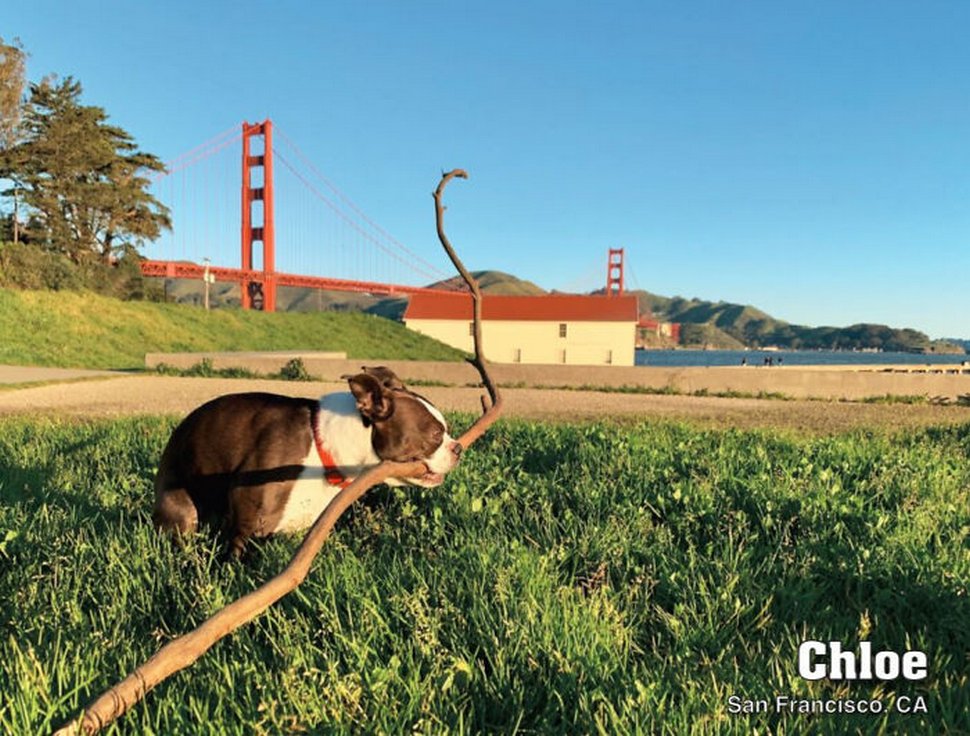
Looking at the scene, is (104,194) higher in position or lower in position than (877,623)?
higher

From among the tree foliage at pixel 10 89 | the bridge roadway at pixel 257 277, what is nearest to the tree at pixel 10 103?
the tree foliage at pixel 10 89

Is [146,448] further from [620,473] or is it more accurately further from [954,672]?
[954,672]

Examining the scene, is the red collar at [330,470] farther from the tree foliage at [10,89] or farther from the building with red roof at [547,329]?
the building with red roof at [547,329]

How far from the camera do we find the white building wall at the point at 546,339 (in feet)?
194

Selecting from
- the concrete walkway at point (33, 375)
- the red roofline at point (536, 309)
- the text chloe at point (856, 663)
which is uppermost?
the red roofline at point (536, 309)

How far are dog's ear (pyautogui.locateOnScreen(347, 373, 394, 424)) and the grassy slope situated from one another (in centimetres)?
2501

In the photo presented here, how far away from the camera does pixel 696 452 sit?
18.0 feet

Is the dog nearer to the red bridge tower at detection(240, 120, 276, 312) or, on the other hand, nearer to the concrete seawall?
the concrete seawall

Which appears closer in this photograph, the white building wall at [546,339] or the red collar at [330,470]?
the red collar at [330,470]

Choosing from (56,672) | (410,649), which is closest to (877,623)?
(410,649)

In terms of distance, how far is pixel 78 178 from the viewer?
42281 mm

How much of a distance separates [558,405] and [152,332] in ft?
82.8

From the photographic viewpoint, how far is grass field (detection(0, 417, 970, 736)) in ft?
6.63

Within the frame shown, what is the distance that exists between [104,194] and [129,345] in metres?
18.9
